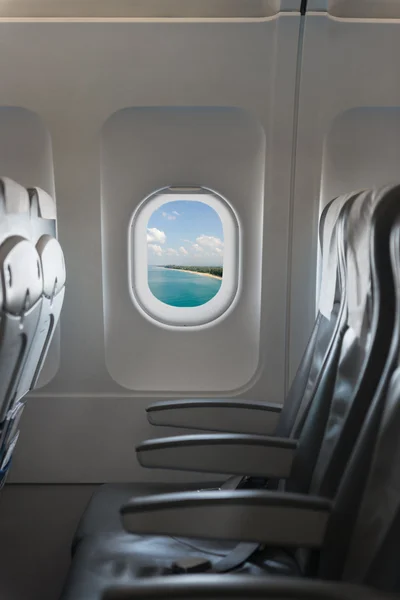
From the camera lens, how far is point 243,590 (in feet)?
2.89

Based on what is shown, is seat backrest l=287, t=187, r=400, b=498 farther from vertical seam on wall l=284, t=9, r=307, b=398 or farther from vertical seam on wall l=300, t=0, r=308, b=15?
vertical seam on wall l=300, t=0, r=308, b=15

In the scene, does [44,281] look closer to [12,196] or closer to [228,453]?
[12,196]

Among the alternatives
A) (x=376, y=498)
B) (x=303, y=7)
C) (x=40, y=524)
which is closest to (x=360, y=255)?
(x=376, y=498)

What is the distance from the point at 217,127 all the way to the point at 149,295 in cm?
77

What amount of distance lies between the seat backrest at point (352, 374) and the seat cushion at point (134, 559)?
212 mm

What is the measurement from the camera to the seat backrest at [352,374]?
4.09 feet

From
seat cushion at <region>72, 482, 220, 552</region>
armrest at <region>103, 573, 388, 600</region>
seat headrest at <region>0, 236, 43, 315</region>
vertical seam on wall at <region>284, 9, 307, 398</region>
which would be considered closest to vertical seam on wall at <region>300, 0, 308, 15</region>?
vertical seam on wall at <region>284, 9, 307, 398</region>

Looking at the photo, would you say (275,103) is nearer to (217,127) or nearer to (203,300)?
(217,127)

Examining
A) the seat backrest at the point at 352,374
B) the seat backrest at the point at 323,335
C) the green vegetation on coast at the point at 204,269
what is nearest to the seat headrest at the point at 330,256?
the seat backrest at the point at 323,335

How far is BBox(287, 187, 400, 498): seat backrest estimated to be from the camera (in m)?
1.25

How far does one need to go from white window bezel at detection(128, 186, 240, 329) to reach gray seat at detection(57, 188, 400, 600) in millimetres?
1084

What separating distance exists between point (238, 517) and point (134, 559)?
0.52 m

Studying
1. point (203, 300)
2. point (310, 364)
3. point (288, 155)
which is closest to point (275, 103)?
point (288, 155)

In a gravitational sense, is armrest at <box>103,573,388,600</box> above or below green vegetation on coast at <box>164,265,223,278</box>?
above
